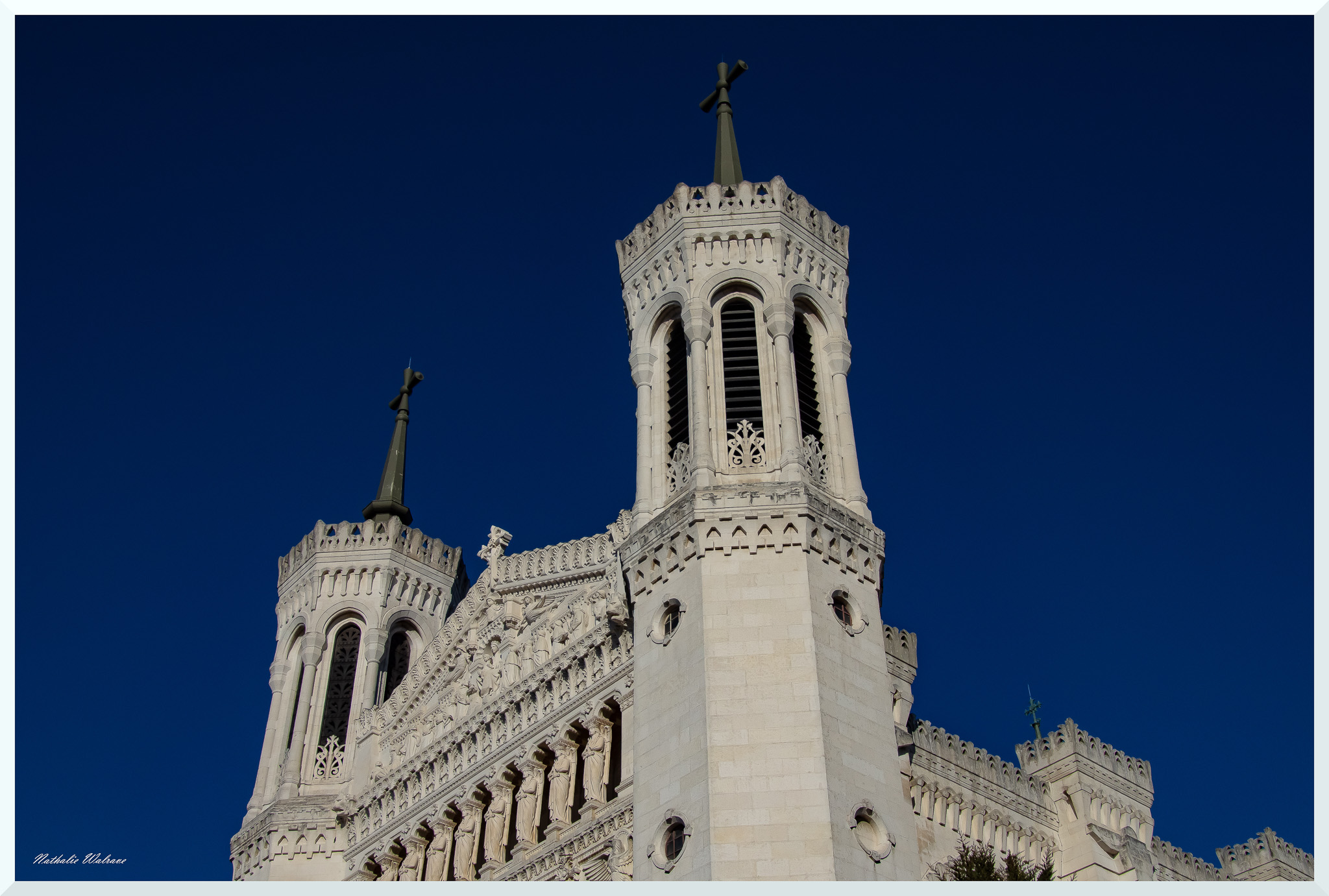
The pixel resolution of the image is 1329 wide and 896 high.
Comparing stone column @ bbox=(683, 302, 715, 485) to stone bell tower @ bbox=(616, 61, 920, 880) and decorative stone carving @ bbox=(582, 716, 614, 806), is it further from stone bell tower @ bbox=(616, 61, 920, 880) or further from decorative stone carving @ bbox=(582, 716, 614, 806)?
decorative stone carving @ bbox=(582, 716, 614, 806)

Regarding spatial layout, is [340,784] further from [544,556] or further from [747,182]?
[747,182]

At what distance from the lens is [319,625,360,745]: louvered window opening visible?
37938mm

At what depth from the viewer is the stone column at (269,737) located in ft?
122

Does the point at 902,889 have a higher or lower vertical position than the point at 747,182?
lower

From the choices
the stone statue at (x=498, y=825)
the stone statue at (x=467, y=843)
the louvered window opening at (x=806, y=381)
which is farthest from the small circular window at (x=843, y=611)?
the stone statue at (x=467, y=843)

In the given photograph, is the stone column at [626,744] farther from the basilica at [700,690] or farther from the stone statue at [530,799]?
the stone statue at [530,799]

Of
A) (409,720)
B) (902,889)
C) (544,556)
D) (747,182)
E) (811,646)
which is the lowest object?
(902,889)

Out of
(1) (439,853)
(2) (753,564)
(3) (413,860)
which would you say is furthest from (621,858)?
(3) (413,860)

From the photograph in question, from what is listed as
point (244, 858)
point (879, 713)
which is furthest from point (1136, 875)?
point (244, 858)

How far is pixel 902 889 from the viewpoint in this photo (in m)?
18.2

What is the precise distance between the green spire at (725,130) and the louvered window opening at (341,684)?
16.9 metres

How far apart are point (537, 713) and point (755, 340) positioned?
369 inches

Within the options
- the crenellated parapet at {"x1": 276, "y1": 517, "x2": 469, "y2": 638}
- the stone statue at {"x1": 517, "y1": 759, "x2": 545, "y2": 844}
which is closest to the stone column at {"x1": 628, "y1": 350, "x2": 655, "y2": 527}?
the stone statue at {"x1": 517, "y1": 759, "x2": 545, "y2": 844}

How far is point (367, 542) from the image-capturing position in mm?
41031
